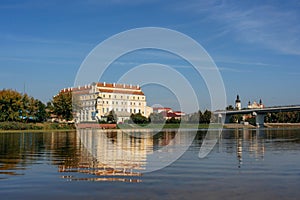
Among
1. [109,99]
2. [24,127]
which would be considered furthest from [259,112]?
[24,127]

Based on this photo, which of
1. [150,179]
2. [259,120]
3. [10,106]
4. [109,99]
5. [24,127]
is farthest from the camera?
[109,99]

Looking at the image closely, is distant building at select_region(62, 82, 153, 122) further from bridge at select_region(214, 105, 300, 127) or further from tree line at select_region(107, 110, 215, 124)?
bridge at select_region(214, 105, 300, 127)

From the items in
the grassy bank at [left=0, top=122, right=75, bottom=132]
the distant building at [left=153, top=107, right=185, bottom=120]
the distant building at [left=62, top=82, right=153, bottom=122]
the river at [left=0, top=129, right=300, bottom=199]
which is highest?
the distant building at [left=62, top=82, right=153, bottom=122]

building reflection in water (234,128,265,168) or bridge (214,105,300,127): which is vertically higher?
bridge (214,105,300,127)

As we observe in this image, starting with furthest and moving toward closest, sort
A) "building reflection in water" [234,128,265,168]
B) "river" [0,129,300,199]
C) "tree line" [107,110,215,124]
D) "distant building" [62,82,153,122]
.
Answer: "distant building" [62,82,153,122]
"tree line" [107,110,215,124]
"building reflection in water" [234,128,265,168]
"river" [0,129,300,199]

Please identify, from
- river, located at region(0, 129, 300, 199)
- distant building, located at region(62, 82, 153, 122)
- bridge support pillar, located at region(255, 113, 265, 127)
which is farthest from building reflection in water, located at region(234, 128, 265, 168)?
distant building, located at region(62, 82, 153, 122)

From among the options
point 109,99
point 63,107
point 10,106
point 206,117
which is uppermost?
point 109,99

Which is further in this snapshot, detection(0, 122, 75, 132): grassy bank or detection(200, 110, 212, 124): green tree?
detection(200, 110, 212, 124): green tree

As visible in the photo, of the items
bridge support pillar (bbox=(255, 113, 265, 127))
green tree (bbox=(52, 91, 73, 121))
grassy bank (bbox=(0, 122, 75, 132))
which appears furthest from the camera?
bridge support pillar (bbox=(255, 113, 265, 127))

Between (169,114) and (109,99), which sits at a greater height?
(109,99)

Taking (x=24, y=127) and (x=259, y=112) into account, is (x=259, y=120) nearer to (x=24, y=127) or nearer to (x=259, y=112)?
(x=259, y=112)

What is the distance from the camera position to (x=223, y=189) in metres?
11.7

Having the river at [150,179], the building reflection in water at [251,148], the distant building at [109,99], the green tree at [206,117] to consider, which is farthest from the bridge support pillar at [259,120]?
the river at [150,179]

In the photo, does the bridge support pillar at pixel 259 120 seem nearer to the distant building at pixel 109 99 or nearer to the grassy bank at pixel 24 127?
the distant building at pixel 109 99
